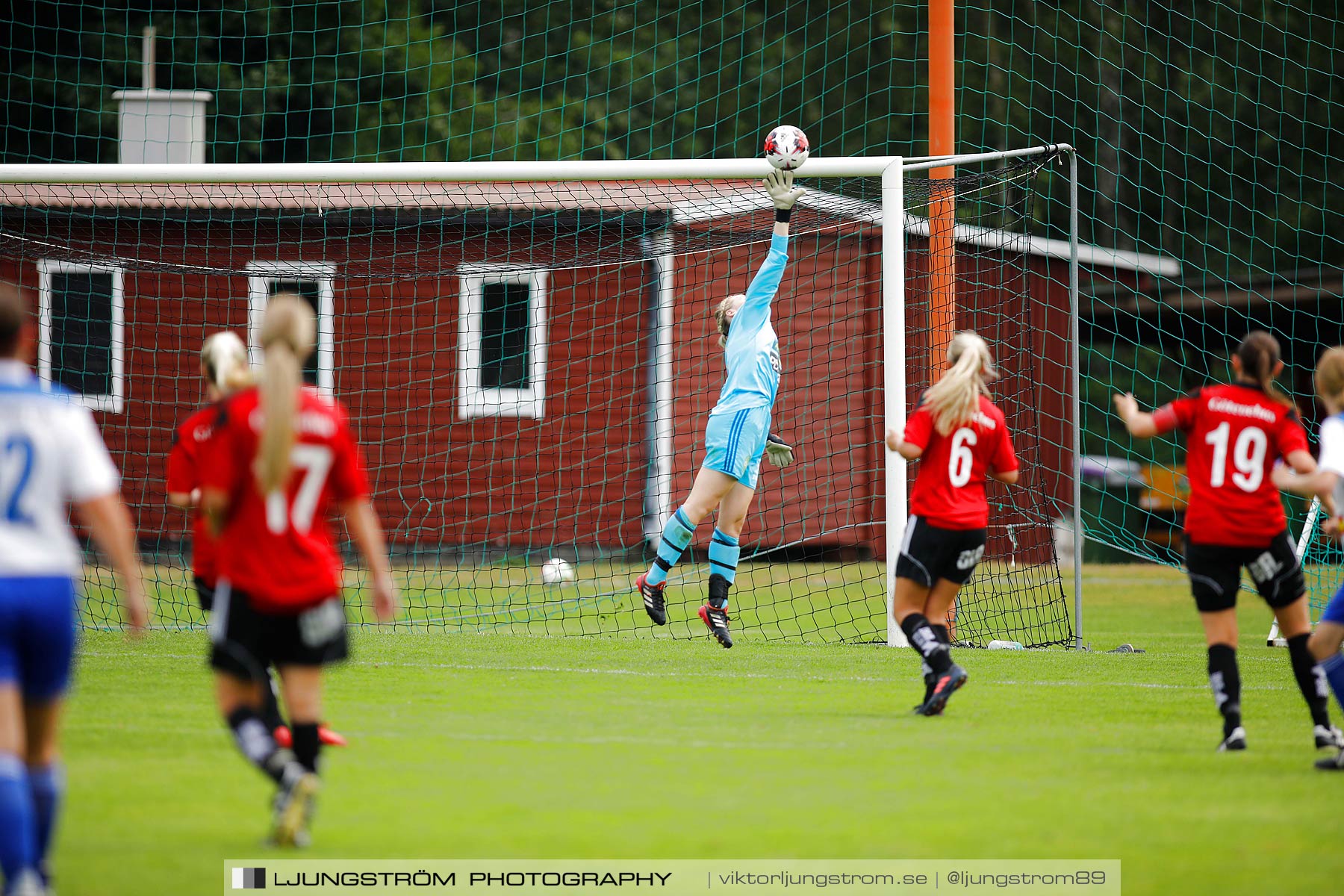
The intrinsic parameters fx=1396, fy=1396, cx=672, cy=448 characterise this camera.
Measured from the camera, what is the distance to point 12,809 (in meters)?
3.43

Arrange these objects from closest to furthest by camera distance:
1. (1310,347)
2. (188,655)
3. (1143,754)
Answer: (1143,754), (188,655), (1310,347)

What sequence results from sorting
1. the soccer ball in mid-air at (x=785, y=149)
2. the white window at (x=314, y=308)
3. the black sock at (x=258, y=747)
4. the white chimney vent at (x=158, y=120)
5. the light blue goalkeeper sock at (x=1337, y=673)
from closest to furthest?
the black sock at (x=258, y=747), the light blue goalkeeper sock at (x=1337, y=673), the soccer ball in mid-air at (x=785, y=149), the white chimney vent at (x=158, y=120), the white window at (x=314, y=308)

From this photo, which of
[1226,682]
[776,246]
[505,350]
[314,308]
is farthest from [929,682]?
[314,308]

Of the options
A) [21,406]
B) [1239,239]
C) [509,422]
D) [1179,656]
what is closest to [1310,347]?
[1239,239]

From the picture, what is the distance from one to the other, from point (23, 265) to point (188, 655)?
9209 millimetres

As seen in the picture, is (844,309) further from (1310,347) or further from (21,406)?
(21,406)

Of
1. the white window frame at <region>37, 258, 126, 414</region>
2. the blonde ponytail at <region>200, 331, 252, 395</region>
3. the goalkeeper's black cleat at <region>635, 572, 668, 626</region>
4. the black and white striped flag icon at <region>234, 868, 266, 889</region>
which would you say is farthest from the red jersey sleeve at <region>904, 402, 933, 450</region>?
the white window frame at <region>37, 258, 126, 414</region>

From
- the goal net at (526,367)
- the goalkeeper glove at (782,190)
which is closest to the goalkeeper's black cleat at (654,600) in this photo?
the goalkeeper glove at (782,190)

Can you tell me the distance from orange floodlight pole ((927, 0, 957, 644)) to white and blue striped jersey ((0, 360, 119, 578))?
21.7 feet

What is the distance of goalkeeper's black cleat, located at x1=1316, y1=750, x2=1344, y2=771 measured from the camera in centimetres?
539

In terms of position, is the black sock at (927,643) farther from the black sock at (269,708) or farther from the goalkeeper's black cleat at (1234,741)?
the black sock at (269,708)

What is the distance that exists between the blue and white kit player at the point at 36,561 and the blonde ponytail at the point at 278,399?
42cm

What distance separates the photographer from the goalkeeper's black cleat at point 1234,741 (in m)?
5.71

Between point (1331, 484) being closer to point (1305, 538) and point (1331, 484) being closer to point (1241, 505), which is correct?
point (1241, 505)
